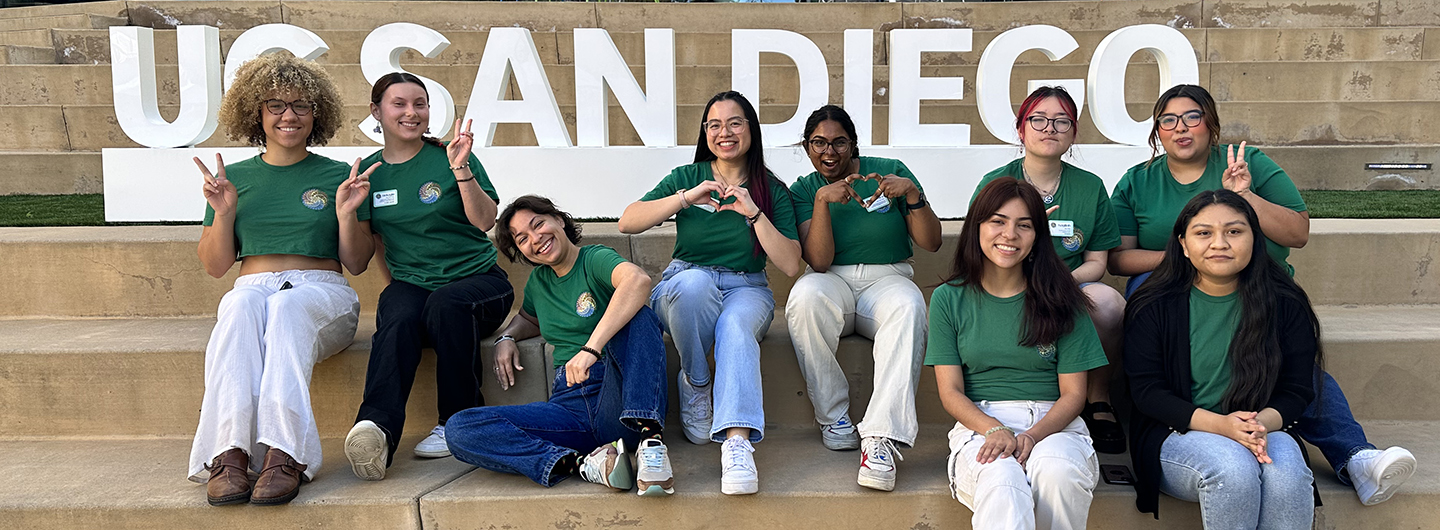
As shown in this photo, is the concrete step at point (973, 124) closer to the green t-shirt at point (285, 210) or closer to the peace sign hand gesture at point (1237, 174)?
the green t-shirt at point (285, 210)

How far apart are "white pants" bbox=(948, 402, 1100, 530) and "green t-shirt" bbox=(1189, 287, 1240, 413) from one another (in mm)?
357

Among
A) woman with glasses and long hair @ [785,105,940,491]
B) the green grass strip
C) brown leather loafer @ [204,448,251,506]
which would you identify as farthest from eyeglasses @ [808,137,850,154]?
the green grass strip

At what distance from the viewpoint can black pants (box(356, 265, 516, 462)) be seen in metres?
2.74

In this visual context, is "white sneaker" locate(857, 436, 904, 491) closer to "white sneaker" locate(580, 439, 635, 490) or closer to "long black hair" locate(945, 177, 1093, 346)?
"long black hair" locate(945, 177, 1093, 346)

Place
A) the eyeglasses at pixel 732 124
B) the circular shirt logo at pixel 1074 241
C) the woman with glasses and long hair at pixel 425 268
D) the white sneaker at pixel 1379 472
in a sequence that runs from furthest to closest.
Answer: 1. the eyeglasses at pixel 732 124
2. the circular shirt logo at pixel 1074 241
3. the woman with glasses and long hair at pixel 425 268
4. the white sneaker at pixel 1379 472

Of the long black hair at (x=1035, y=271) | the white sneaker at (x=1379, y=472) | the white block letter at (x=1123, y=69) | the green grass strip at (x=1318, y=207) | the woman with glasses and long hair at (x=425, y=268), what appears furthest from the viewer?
the white block letter at (x=1123, y=69)

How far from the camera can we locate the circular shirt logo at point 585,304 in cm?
276

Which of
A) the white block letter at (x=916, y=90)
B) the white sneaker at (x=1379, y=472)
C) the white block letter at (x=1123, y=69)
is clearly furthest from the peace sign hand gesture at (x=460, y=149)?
the white block letter at (x=1123, y=69)

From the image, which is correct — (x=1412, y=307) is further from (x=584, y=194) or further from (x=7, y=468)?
(x=7, y=468)

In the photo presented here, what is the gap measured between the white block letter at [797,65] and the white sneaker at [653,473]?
2531 millimetres

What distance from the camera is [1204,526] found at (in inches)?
90.4

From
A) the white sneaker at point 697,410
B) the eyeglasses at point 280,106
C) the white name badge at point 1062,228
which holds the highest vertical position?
the eyeglasses at point 280,106

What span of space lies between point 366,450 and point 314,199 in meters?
0.91

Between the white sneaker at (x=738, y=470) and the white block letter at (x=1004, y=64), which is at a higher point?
the white block letter at (x=1004, y=64)
